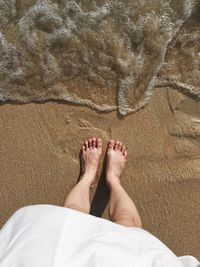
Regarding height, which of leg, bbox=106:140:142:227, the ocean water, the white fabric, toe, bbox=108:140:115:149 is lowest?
the white fabric

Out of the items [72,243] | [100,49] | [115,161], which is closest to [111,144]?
[115,161]

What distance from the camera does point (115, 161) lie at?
2475mm

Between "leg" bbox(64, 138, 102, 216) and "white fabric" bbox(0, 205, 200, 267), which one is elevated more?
"leg" bbox(64, 138, 102, 216)

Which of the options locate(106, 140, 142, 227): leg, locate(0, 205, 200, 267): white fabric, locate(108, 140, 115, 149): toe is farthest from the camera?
locate(108, 140, 115, 149): toe

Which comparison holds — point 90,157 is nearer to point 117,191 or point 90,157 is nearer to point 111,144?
point 111,144

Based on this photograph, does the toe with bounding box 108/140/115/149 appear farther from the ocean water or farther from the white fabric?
the white fabric

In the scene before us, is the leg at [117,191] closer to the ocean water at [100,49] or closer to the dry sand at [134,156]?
the dry sand at [134,156]

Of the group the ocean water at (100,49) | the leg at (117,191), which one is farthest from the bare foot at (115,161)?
the ocean water at (100,49)

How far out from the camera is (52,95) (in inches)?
98.8

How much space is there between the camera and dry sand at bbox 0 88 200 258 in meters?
2.45

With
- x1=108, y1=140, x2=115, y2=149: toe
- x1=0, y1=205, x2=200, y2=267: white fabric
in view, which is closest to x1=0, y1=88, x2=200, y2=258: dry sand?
x1=108, y1=140, x2=115, y2=149: toe

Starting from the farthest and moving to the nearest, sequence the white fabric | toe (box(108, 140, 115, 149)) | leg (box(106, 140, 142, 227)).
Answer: toe (box(108, 140, 115, 149)) → leg (box(106, 140, 142, 227)) → the white fabric

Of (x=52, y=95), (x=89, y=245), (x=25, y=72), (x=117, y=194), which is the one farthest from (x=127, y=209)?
(x=25, y=72)

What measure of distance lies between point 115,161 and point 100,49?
2.08 feet
